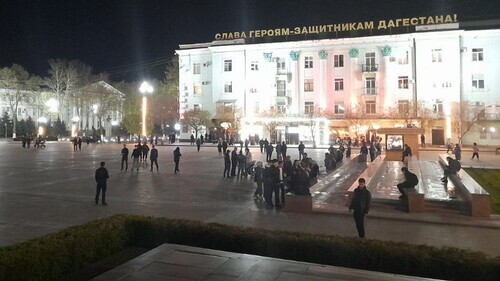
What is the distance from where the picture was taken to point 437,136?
5222cm

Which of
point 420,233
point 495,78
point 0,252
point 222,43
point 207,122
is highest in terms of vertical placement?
point 222,43

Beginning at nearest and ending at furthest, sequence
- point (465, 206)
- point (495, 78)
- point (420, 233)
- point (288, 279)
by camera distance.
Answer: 1. point (288, 279)
2. point (420, 233)
3. point (465, 206)
4. point (495, 78)

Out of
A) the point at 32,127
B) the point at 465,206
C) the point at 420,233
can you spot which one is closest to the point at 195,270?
the point at 420,233

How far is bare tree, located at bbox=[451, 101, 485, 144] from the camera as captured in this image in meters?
48.7

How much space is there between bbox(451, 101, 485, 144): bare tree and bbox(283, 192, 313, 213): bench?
42.1m

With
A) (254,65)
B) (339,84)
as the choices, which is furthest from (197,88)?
(339,84)

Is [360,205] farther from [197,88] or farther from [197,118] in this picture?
[197,88]

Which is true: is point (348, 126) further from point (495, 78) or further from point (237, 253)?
point (237, 253)

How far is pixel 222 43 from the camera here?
60344 millimetres

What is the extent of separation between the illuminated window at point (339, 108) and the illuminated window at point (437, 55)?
41.1ft

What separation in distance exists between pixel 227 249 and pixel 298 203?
528 centimetres

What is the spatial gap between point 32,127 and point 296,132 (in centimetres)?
5649

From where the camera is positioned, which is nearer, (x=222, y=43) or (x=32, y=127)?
(x=222, y=43)

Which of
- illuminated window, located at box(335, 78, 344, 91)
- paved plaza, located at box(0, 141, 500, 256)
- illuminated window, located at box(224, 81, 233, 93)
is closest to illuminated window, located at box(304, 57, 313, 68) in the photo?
illuminated window, located at box(335, 78, 344, 91)
